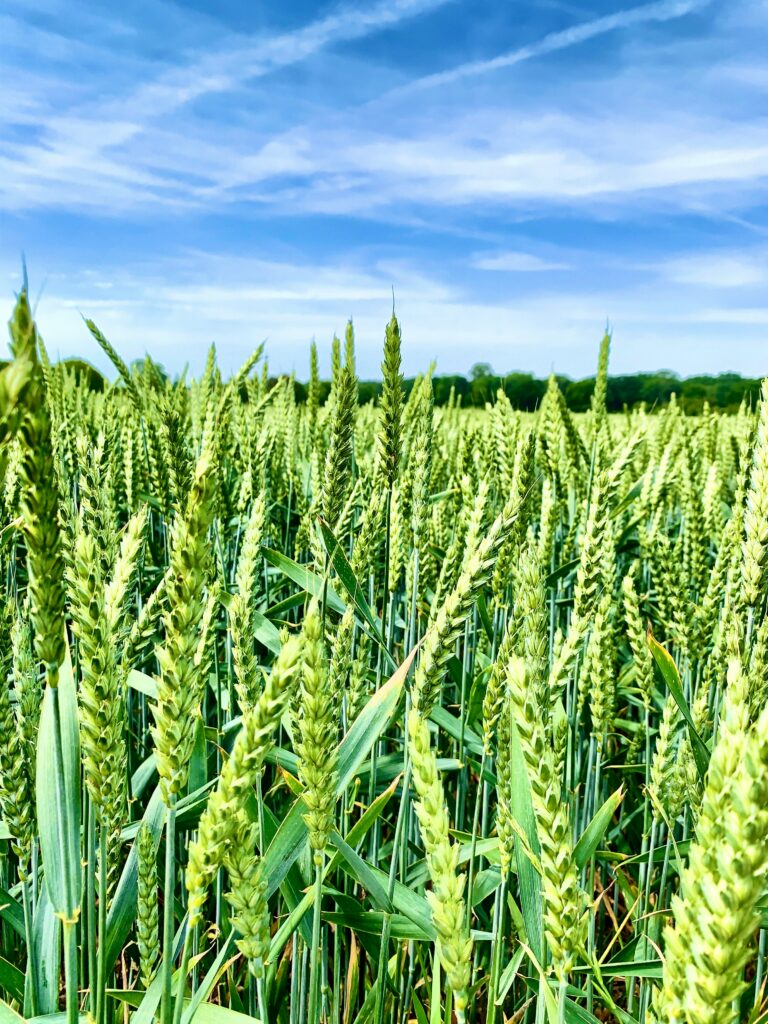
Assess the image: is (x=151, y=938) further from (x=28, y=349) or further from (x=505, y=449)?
(x=505, y=449)

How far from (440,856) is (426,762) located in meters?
0.09

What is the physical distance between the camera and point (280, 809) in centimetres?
244

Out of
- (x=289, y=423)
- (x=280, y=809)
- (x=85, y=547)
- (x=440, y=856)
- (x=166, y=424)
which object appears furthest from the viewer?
(x=289, y=423)

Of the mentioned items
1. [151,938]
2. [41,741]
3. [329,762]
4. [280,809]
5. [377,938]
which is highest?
[329,762]

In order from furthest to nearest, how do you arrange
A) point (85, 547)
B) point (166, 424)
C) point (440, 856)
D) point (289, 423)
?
point (289, 423) < point (166, 424) < point (85, 547) < point (440, 856)

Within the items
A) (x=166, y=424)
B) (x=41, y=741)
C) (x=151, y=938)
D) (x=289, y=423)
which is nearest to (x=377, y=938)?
(x=151, y=938)

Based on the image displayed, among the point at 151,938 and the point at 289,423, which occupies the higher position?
the point at 289,423

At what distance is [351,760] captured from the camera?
134cm

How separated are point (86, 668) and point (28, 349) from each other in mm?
416

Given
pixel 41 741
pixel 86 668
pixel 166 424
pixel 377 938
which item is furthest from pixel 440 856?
pixel 166 424

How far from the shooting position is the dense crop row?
807 millimetres

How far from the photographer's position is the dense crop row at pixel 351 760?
0.81 metres

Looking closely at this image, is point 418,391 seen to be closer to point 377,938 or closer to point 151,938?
point 377,938

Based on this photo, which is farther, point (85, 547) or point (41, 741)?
point (41, 741)
